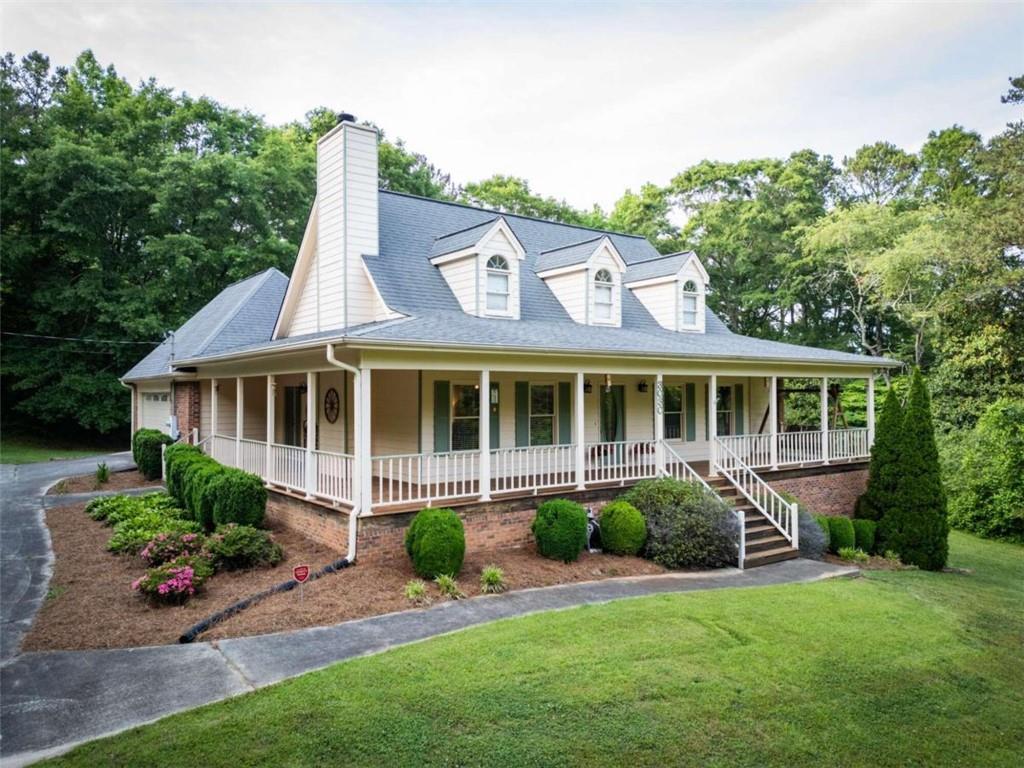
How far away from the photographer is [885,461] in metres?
14.1

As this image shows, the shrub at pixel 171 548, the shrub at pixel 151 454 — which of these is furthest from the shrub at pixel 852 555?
the shrub at pixel 151 454

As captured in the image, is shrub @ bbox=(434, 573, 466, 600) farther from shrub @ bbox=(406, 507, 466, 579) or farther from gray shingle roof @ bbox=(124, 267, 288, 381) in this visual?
gray shingle roof @ bbox=(124, 267, 288, 381)

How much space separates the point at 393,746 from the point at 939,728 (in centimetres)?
481

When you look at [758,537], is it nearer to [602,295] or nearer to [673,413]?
[673,413]

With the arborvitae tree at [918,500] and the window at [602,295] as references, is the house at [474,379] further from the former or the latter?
the arborvitae tree at [918,500]

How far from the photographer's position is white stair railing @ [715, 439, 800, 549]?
1207 cm

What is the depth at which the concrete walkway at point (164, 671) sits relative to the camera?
505cm

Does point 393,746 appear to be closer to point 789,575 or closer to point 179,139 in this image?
point 789,575

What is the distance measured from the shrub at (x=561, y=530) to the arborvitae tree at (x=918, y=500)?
295 inches

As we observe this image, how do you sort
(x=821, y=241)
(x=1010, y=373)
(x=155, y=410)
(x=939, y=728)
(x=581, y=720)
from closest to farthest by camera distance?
(x=581, y=720), (x=939, y=728), (x=1010, y=373), (x=155, y=410), (x=821, y=241)

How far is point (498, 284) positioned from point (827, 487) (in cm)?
970

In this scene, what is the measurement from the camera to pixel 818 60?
1433 centimetres

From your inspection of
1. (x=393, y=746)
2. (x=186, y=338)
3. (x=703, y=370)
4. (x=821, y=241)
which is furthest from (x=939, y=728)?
(x=821, y=241)

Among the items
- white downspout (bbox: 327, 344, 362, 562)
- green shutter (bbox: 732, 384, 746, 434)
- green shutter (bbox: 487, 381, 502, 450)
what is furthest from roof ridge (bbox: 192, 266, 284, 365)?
green shutter (bbox: 732, 384, 746, 434)
